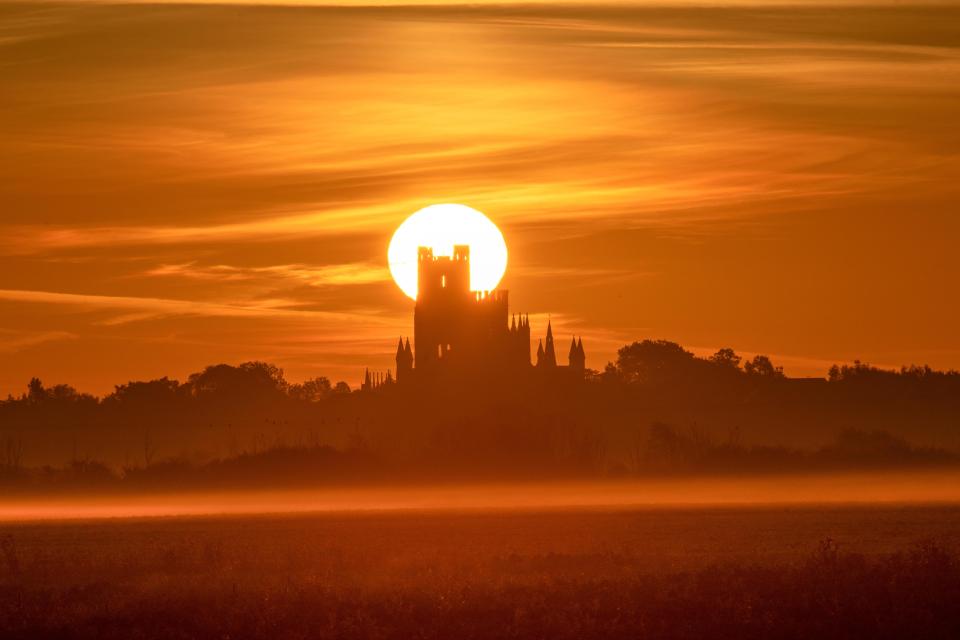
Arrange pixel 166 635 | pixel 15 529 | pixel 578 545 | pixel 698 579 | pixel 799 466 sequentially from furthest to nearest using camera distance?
1. pixel 799 466
2. pixel 15 529
3. pixel 578 545
4. pixel 698 579
5. pixel 166 635

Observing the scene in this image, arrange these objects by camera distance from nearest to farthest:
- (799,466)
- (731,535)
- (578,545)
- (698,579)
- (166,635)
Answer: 1. (166,635)
2. (698,579)
3. (578,545)
4. (731,535)
5. (799,466)

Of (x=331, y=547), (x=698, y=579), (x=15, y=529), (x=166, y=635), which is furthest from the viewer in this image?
(x=15, y=529)

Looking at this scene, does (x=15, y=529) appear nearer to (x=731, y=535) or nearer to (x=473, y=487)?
(x=731, y=535)

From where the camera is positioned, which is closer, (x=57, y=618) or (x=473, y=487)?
(x=57, y=618)

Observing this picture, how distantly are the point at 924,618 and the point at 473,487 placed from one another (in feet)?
370

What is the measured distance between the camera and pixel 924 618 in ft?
120

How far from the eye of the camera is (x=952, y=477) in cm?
14688

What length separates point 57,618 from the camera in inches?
1462

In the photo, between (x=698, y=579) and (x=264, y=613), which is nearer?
(x=264, y=613)

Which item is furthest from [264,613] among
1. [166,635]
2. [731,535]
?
[731,535]

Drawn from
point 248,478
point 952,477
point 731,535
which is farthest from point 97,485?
point 731,535

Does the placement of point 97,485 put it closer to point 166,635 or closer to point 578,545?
point 578,545

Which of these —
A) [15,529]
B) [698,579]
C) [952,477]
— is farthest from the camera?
[952,477]

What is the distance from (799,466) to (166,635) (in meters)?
131
